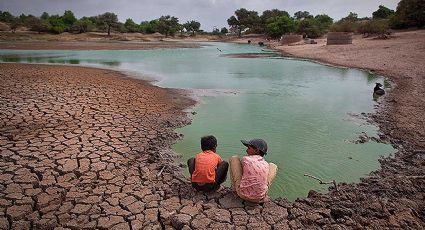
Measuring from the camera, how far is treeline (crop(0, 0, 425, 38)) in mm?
37750

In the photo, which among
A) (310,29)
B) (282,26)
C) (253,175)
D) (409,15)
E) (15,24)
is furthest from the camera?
(282,26)

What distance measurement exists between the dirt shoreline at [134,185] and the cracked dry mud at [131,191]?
13 millimetres

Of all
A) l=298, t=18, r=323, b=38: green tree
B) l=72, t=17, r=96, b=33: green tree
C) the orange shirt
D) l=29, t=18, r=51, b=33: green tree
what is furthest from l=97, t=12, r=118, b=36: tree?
the orange shirt

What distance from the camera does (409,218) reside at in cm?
360

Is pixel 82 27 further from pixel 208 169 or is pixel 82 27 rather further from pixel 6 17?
pixel 208 169

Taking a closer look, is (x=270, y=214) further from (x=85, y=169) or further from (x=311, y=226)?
(x=85, y=169)

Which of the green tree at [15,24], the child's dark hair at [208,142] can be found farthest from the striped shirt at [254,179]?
the green tree at [15,24]

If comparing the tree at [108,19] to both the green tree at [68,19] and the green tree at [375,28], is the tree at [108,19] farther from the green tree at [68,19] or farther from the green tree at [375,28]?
the green tree at [375,28]

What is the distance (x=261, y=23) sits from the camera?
85188mm

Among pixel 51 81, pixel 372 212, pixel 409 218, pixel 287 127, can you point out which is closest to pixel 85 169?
pixel 372 212

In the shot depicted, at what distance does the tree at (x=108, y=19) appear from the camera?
71.6 meters

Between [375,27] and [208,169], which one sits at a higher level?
[375,27]

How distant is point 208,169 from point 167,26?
80922mm

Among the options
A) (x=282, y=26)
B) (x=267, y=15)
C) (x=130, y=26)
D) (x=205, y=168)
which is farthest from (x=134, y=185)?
(x=267, y=15)
